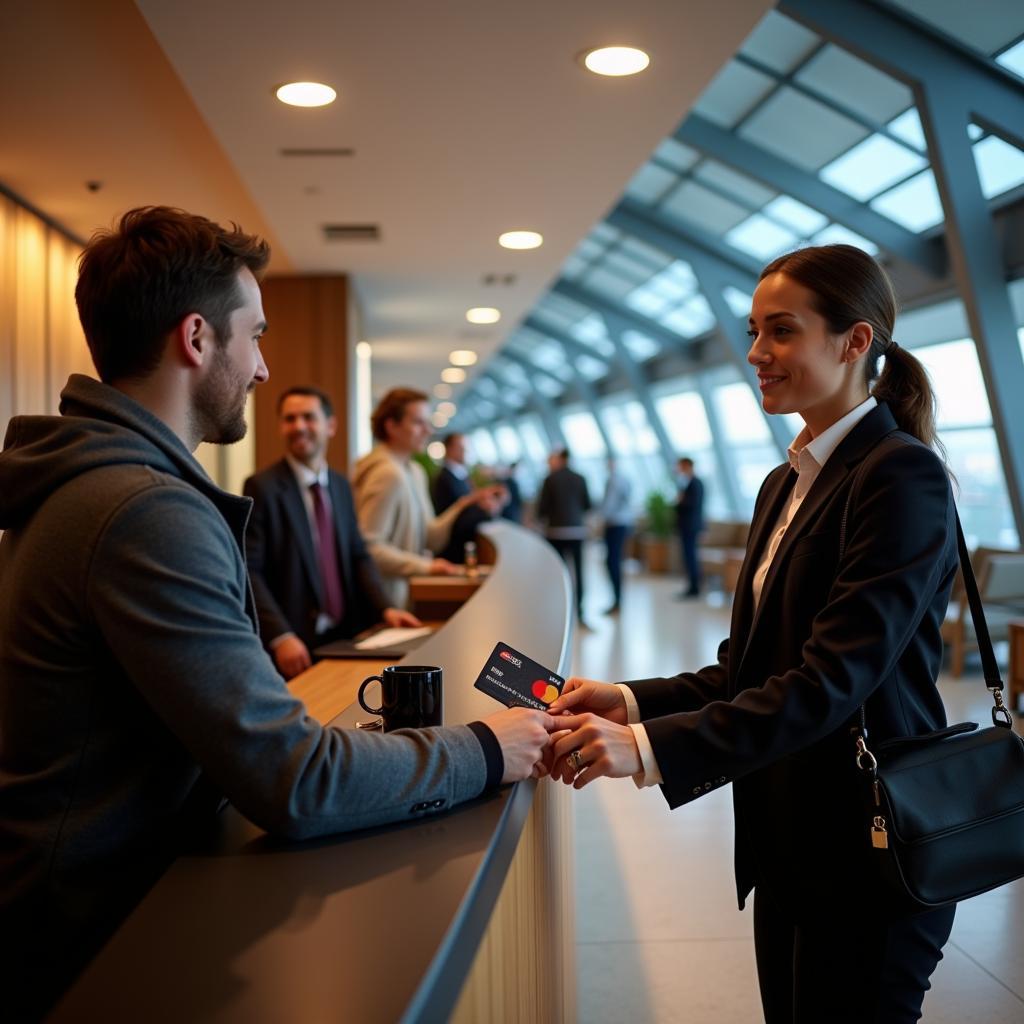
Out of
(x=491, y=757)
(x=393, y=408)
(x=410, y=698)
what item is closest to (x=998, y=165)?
(x=393, y=408)

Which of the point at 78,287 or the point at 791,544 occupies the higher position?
the point at 78,287

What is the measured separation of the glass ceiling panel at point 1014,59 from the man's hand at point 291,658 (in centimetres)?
590

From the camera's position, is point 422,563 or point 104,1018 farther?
A: point 422,563

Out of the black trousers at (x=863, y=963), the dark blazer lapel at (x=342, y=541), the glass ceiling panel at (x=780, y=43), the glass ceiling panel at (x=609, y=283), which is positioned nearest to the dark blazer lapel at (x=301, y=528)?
the dark blazer lapel at (x=342, y=541)

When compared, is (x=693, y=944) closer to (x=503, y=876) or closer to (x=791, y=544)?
(x=791, y=544)

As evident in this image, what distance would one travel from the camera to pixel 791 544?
1606mm

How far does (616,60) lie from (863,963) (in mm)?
3367

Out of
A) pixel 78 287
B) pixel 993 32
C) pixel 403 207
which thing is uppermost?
pixel 993 32

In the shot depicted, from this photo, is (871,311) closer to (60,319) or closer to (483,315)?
(60,319)

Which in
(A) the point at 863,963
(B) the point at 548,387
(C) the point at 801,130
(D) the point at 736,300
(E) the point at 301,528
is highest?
(B) the point at 548,387

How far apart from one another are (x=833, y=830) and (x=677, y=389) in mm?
15422

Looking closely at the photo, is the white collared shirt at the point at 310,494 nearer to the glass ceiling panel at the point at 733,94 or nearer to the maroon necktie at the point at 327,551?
the maroon necktie at the point at 327,551

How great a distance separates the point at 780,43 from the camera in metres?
7.71

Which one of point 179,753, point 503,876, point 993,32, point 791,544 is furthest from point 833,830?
point 993,32
